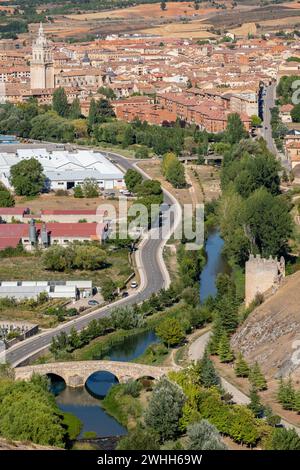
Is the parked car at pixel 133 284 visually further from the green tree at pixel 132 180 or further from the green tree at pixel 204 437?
the green tree at pixel 132 180

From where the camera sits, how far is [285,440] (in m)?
11.1

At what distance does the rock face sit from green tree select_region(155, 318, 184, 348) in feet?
2.32

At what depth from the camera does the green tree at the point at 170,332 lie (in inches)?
591

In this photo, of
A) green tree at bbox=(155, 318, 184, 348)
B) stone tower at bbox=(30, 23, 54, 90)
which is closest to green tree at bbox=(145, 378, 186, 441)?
green tree at bbox=(155, 318, 184, 348)

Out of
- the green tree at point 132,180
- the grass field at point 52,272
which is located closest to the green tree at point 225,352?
the grass field at point 52,272

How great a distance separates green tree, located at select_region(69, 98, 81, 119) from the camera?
112 feet

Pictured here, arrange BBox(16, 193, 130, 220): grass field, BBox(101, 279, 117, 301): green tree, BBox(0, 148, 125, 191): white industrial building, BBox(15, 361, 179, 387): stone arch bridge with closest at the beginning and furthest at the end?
BBox(15, 361, 179, 387): stone arch bridge < BBox(101, 279, 117, 301): green tree < BBox(16, 193, 130, 220): grass field < BBox(0, 148, 125, 191): white industrial building

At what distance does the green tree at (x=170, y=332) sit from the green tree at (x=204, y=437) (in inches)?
137

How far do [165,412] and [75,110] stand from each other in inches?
902

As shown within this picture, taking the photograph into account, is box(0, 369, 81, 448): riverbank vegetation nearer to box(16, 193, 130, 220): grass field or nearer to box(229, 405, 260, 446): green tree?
box(229, 405, 260, 446): green tree

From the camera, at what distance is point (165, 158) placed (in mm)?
27141

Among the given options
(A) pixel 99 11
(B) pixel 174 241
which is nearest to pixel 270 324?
(B) pixel 174 241

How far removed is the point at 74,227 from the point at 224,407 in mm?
9075

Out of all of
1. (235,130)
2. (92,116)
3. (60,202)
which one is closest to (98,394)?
(60,202)
